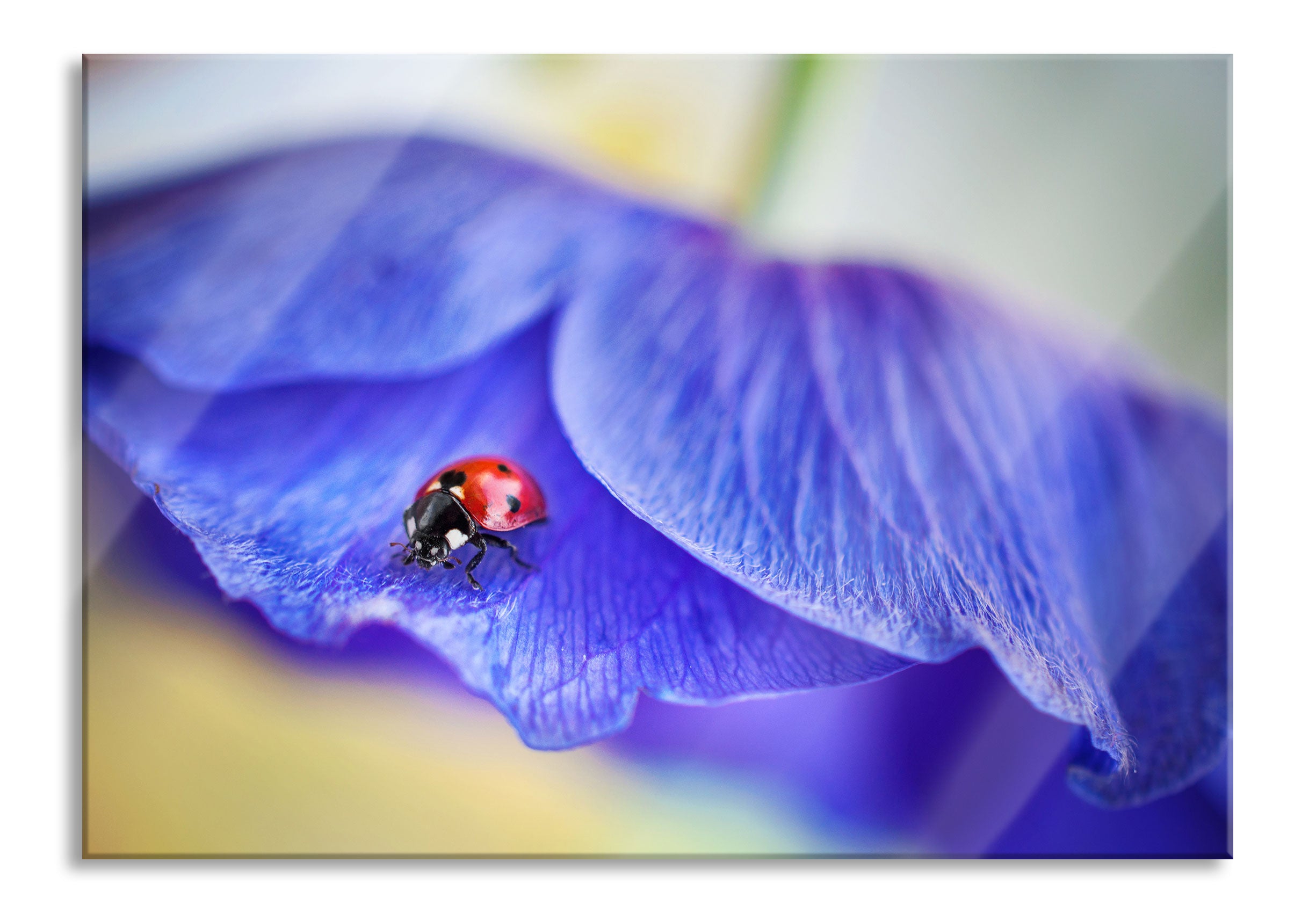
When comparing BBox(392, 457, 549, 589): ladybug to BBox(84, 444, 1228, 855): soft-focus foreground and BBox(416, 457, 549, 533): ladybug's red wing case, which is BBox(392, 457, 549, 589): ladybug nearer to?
BBox(416, 457, 549, 533): ladybug's red wing case

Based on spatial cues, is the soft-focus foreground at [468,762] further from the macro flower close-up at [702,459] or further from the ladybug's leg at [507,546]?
the ladybug's leg at [507,546]

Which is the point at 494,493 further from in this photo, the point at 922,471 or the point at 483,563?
the point at 922,471

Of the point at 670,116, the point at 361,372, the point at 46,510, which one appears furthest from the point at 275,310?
the point at 670,116

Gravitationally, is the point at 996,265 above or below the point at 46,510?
above

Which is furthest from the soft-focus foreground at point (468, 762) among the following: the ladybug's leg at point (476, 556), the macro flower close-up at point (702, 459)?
the ladybug's leg at point (476, 556)

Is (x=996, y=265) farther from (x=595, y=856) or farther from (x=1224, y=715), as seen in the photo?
(x=595, y=856)

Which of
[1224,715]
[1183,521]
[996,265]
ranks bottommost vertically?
[1224,715]
